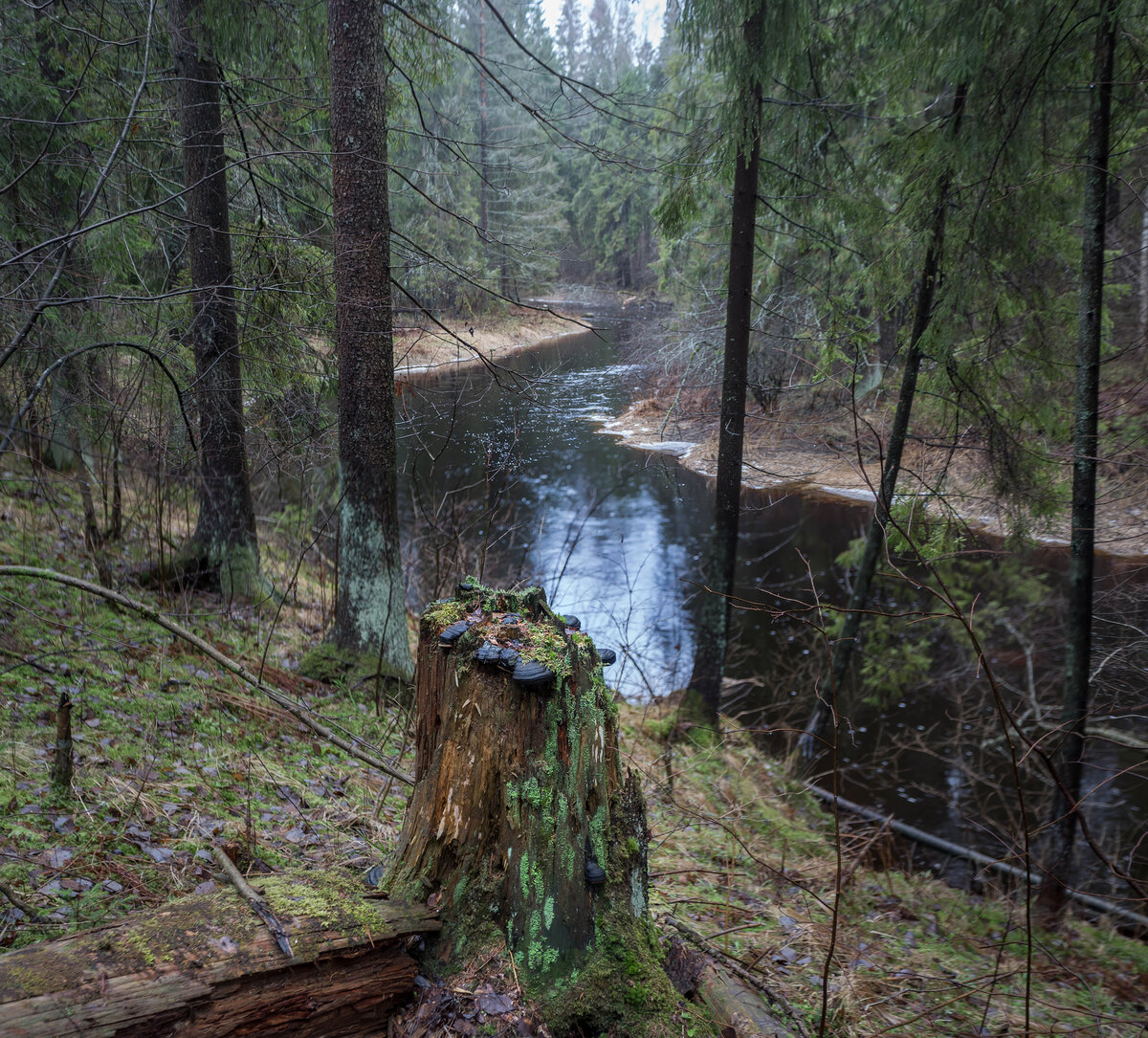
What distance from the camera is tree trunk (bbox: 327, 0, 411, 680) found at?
5.52 meters

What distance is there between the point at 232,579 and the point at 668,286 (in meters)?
15.1

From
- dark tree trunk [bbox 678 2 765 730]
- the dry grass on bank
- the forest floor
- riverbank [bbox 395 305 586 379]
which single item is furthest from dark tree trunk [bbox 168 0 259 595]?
dark tree trunk [bbox 678 2 765 730]

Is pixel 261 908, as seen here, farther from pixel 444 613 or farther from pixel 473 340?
pixel 473 340

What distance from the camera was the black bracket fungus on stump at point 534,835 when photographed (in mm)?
2246

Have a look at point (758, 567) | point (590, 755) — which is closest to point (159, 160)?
point (590, 755)

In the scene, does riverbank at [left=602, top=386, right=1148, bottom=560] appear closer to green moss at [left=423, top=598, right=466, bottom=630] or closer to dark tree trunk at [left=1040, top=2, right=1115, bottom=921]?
dark tree trunk at [left=1040, top=2, right=1115, bottom=921]

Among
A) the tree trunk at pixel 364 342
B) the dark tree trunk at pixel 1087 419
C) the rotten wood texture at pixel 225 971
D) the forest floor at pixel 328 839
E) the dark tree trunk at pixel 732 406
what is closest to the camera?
the rotten wood texture at pixel 225 971

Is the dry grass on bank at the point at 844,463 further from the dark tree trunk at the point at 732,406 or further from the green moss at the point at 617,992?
the green moss at the point at 617,992

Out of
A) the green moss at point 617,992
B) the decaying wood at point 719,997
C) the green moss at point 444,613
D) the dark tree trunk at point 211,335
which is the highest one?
the dark tree trunk at point 211,335

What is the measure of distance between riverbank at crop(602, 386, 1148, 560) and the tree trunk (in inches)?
113

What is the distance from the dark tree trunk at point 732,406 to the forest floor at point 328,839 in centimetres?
102

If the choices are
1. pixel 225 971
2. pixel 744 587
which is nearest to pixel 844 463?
pixel 744 587

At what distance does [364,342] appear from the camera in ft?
19.1

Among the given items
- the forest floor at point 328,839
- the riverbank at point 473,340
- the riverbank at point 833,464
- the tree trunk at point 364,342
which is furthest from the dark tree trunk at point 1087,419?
the tree trunk at point 364,342
